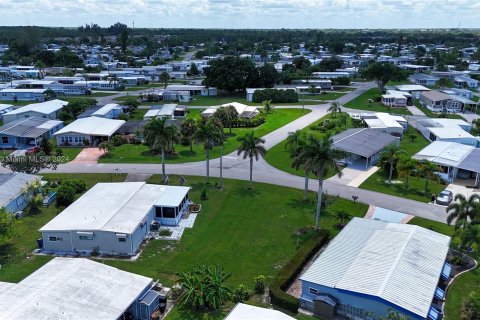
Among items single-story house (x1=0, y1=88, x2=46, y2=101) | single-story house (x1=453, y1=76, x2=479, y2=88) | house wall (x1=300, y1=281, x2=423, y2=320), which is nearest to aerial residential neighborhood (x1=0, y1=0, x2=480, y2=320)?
house wall (x1=300, y1=281, x2=423, y2=320)

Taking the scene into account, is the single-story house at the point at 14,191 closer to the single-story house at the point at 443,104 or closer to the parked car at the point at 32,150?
the parked car at the point at 32,150

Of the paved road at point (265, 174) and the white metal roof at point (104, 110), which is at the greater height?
the white metal roof at point (104, 110)

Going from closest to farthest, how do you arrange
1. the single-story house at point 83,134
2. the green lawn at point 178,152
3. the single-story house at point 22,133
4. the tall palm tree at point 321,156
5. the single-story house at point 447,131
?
the tall palm tree at point 321,156 → the green lawn at point 178,152 → the single-story house at point 447,131 → the single-story house at point 22,133 → the single-story house at point 83,134

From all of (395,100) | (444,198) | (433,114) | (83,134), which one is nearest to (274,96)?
(395,100)

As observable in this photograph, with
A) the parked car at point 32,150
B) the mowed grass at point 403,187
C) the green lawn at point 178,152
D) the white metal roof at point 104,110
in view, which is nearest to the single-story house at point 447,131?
the mowed grass at point 403,187

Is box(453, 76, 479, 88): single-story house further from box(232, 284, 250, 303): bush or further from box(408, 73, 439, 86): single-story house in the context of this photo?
box(232, 284, 250, 303): bush

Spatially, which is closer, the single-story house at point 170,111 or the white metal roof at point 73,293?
the white metal roof at point 73,293
